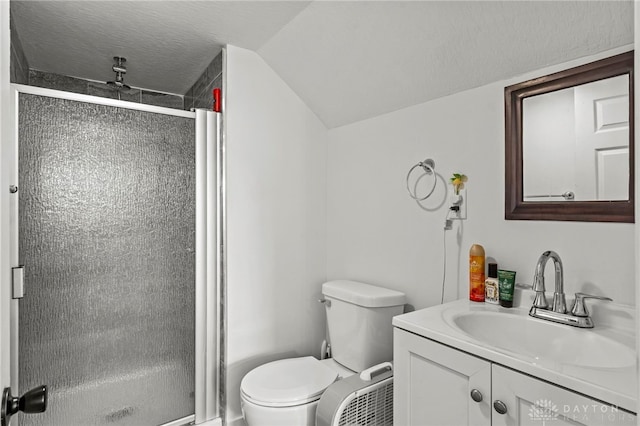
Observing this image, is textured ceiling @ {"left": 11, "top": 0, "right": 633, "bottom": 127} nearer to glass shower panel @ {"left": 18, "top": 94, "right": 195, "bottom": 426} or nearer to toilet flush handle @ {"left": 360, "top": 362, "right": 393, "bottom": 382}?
glass shower panel @ {"left": 18, "top": 94, "right": 195, "bottom": 426}

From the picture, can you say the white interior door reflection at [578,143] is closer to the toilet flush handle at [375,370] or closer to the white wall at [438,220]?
the white wall at [438,220]

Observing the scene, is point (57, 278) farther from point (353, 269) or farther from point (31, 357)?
point (353, 269)

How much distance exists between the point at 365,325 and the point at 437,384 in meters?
0.62

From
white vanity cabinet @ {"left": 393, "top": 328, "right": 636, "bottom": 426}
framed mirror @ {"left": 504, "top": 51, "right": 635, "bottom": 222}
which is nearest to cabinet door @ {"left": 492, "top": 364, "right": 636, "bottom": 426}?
white vanity cabinet @ {"left": 393, "top": 328, "right": 636, "bottom": 426}

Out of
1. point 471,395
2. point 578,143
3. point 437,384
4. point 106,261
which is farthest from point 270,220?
point 578,143

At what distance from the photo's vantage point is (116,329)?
5.43 ft

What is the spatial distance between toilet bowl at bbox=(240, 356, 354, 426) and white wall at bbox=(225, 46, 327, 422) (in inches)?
12.2

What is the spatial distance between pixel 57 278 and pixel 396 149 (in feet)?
5.47

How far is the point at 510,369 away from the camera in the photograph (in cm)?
90

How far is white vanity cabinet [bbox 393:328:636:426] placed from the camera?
79 centimetres

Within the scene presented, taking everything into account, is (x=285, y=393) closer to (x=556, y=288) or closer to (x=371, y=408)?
(x=371, y=408)

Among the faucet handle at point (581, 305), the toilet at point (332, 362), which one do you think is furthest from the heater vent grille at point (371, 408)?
the faucet handle at point (581, 305)

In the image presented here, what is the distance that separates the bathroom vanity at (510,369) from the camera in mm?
784

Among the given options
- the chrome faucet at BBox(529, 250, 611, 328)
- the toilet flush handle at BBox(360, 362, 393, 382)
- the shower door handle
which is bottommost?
the toilet flush handle at BBox(360, 362, 393, 382)
